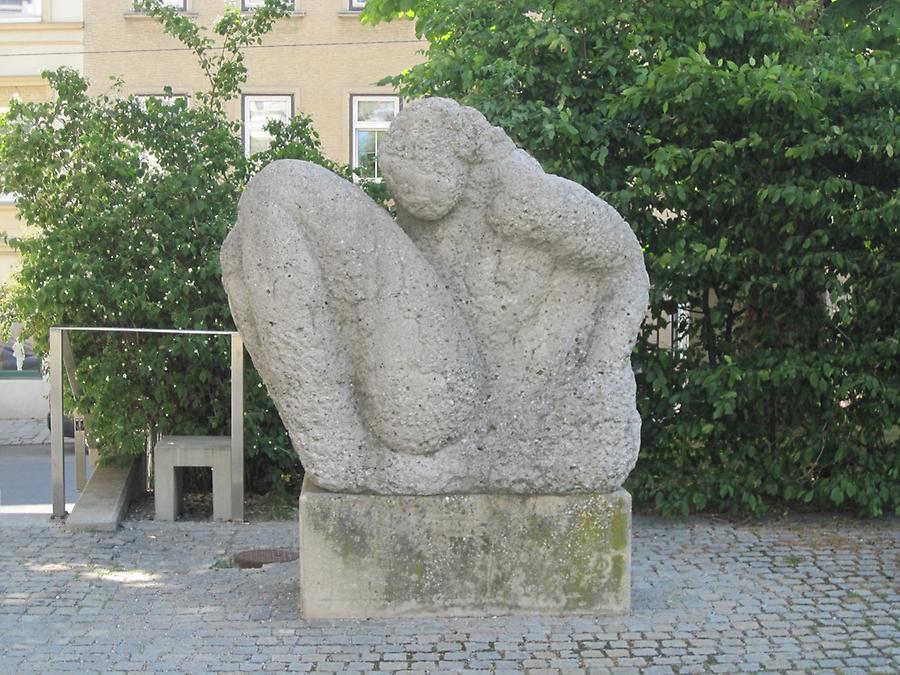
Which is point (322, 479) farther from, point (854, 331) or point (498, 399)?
point (854, 331)

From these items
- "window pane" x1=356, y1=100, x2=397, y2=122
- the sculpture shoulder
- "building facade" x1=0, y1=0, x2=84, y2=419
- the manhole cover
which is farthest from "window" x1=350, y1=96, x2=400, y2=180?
the sculpture shoulder

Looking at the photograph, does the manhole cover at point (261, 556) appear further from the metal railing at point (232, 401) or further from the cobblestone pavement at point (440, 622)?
the metal railing at point (232, 401)

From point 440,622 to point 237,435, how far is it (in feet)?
9.52

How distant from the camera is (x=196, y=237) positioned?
814cm

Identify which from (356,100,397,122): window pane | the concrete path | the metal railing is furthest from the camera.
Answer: (356,100,397,122): window pane

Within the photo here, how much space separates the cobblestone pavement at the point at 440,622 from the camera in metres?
4.47

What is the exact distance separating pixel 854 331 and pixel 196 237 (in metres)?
4.27

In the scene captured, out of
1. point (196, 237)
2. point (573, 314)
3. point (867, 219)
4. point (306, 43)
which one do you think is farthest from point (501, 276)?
point (306, 43)

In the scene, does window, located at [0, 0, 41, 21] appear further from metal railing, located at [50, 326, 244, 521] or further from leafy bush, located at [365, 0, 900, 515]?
leafy bush, located at [365, 0, 900, 515]

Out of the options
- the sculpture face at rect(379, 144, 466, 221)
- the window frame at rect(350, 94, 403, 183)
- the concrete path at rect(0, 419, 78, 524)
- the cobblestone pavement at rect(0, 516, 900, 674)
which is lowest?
the concrete path at rect(0, 419, 78, 524)

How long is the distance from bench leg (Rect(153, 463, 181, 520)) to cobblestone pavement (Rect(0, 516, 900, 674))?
0.83 metres

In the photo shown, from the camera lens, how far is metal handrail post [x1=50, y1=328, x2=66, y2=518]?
7113 millimetres

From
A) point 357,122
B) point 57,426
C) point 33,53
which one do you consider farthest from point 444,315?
point 33,53

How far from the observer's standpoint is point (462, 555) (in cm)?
496
